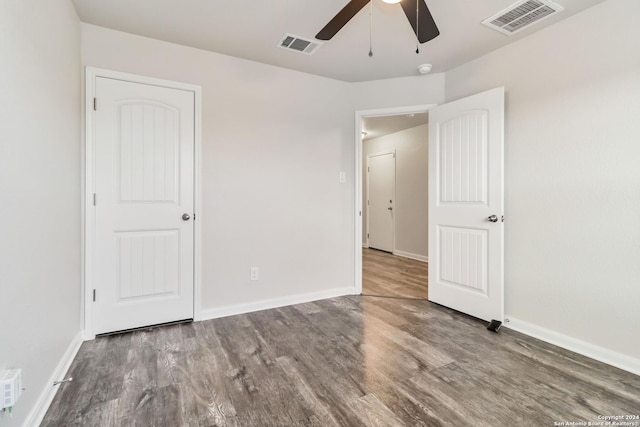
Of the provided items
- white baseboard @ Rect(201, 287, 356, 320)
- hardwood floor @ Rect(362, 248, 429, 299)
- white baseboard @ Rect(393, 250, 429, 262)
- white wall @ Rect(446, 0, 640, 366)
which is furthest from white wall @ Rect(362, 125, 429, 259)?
white wall @ Rect(446, 0, 640, 366)

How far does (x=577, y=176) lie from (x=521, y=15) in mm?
1201

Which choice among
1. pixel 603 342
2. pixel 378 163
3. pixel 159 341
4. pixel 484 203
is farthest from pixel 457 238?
pixel 378 163

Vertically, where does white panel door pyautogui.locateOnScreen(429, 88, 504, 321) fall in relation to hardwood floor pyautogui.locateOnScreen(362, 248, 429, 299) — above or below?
above

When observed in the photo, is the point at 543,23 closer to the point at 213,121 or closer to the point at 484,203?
the point at 484,203

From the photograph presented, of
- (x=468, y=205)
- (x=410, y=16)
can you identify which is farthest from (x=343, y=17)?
(x=468, y=205)

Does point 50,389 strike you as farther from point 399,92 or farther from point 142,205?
point 399,92

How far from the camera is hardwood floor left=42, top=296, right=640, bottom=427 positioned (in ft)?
4.89

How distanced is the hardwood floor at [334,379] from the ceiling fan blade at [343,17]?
6.65 feet

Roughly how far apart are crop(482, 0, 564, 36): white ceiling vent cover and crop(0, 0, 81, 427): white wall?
2733 millimetres

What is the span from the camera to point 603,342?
2021 millimetres

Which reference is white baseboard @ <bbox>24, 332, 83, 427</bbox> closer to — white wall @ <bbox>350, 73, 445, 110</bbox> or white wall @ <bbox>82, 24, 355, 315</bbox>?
white wall @ <bbox>82, 24, 355, 315</bbox>

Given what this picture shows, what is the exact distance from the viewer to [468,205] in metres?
2.75

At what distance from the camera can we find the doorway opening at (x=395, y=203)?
4400 mm

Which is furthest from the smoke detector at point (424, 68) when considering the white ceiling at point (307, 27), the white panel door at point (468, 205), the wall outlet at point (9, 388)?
the wall outlet at point (9, 388)
